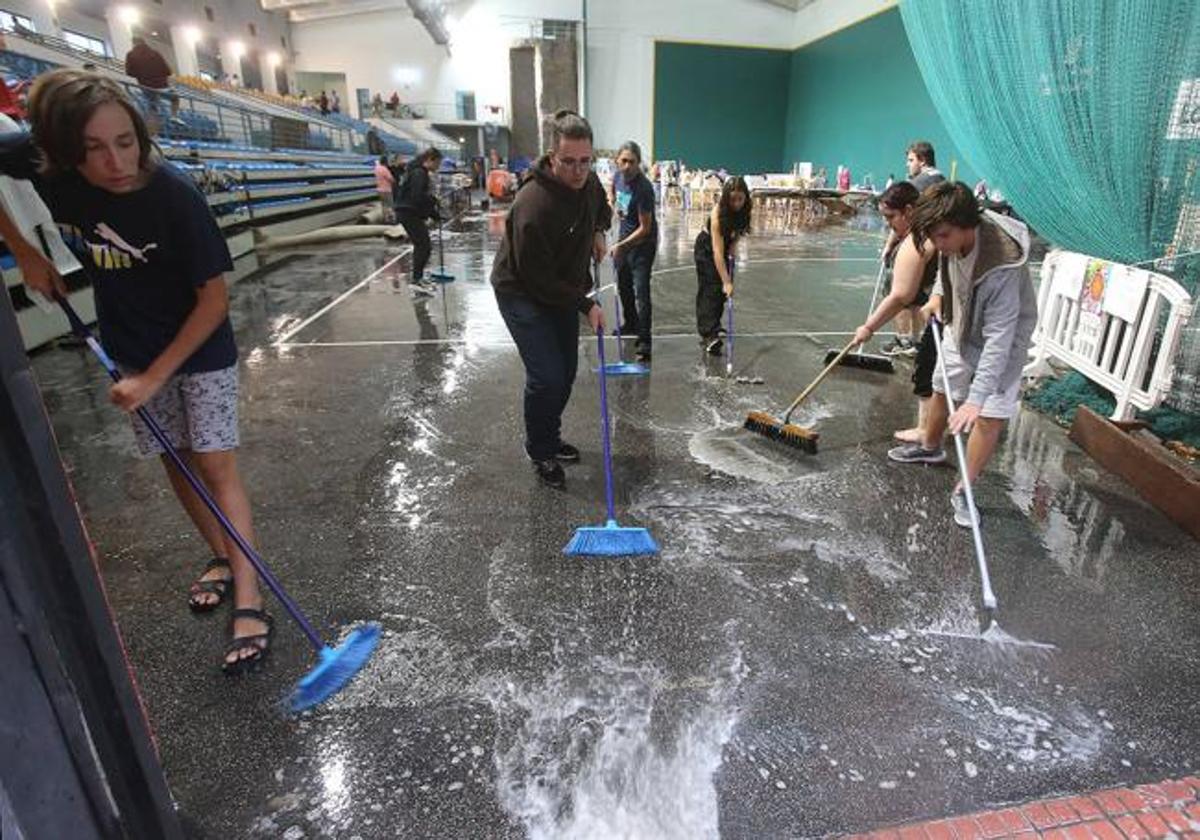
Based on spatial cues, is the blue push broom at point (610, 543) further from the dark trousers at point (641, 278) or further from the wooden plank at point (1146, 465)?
the dark trousers at point (641, 278)

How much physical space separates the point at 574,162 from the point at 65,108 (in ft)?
6.14

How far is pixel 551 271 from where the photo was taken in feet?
10.9

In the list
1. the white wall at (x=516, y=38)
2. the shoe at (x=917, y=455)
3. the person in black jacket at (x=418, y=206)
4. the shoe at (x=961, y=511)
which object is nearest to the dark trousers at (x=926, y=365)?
the shoe at (x=917, y=455)

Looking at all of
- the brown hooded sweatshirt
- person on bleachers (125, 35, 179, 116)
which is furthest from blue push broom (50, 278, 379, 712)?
person on bleachers (125, 35, 179, 116)

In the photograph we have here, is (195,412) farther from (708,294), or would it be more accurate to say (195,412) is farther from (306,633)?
(708,294)

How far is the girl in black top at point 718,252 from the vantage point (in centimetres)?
554

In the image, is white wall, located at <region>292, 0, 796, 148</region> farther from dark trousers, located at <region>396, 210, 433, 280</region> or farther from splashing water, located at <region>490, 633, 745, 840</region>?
splashing water, located at <region>490, 633, 745, 840</region>

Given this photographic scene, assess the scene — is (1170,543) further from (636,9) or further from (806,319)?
(636,9)

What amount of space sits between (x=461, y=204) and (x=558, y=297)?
18.8 meters

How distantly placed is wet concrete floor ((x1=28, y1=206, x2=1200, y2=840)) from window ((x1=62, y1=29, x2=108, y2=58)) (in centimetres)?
2434

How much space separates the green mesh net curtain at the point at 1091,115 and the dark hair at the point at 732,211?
159 centimetres

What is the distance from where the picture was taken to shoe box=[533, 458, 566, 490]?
3.70 meters

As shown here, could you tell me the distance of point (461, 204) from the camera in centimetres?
2075

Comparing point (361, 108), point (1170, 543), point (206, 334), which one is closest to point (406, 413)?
point (206, 334)
